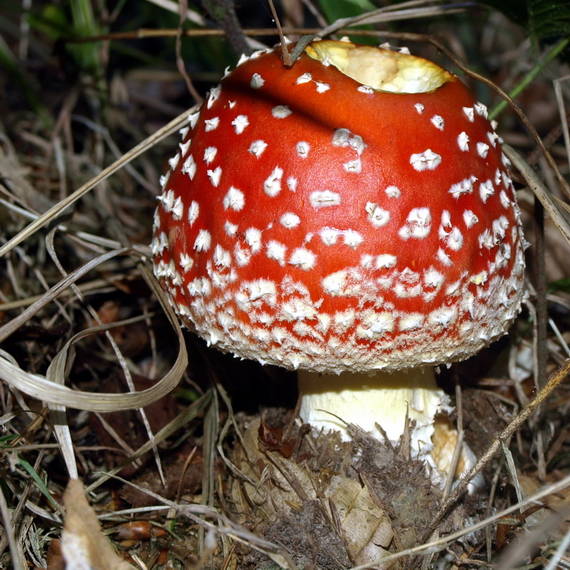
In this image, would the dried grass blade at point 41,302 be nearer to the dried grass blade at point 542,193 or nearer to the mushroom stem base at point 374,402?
the mushroom stem base at point 374,402

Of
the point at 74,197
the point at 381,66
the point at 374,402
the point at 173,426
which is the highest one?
the point at 381,66

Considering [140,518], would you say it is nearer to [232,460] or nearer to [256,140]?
[232,460]

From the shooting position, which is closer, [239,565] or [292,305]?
[292,305]

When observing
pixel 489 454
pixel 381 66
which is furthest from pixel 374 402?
pixel 381 66

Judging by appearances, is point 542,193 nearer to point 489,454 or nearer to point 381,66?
point 381,66

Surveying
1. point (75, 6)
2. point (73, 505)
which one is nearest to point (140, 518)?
point (73, 505)

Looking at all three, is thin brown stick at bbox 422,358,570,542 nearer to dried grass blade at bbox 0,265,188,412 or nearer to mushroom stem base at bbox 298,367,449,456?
mushroom stem base at bbox 298,367,449,456

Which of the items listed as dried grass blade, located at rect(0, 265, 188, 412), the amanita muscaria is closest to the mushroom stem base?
the amanita muscaria
